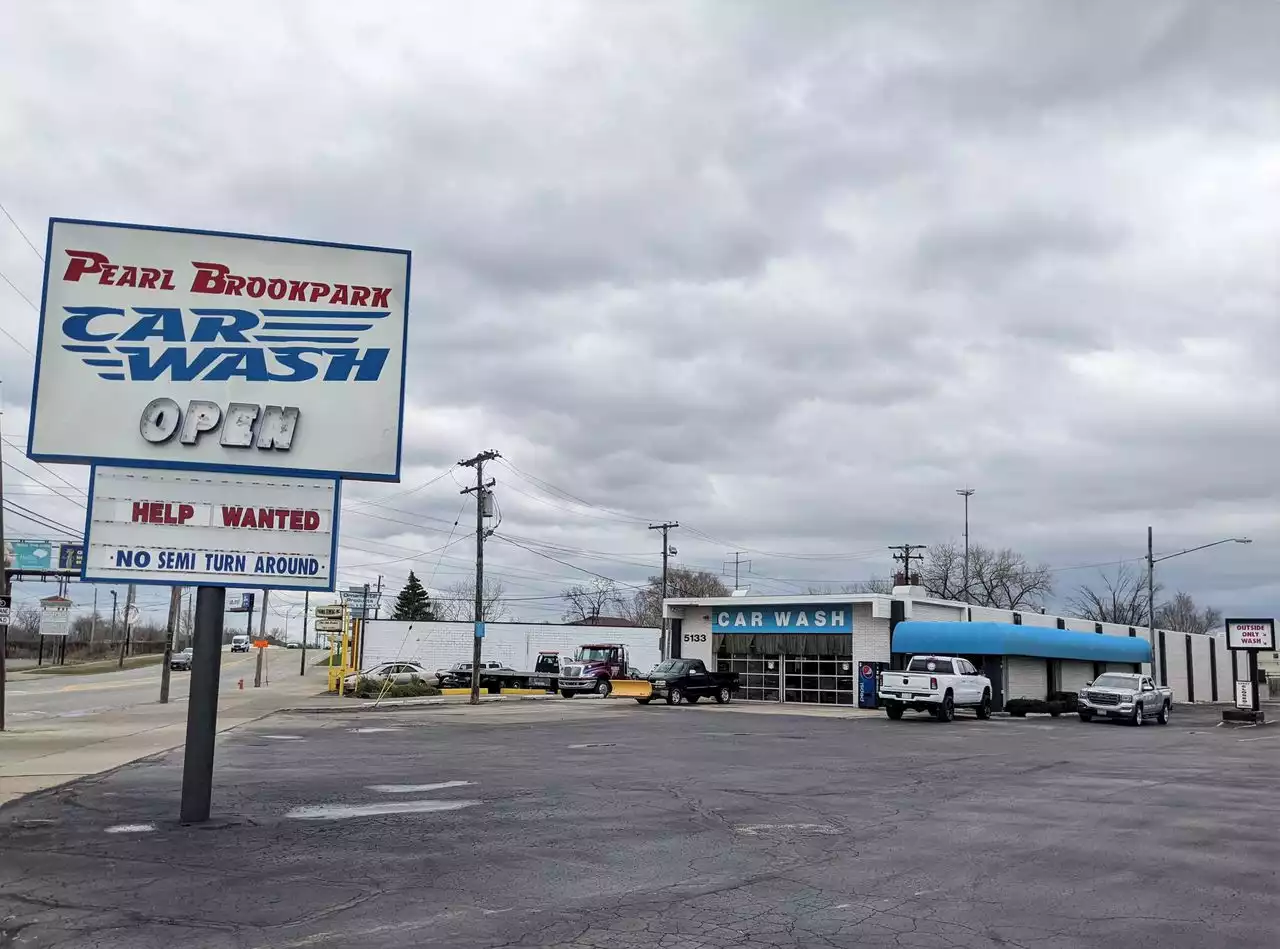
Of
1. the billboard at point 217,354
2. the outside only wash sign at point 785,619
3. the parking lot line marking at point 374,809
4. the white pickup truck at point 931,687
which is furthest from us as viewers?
the outside only wash sign at point 785,619

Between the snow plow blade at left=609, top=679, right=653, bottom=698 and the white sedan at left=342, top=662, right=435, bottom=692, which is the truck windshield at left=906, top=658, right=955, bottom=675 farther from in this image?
the white sedan at left=342, top=662, right=435, bottom=692

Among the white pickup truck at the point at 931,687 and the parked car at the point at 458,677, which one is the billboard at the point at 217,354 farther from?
the parked car at the point at 458,677

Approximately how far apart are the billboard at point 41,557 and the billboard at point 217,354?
2593 inches

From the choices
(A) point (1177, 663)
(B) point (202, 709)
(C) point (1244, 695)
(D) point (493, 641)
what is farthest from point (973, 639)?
(D) point (493, 641)

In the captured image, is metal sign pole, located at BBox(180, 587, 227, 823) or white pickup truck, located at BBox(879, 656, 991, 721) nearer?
metal sign pole, located at BBox(180, 587, 227, 823)

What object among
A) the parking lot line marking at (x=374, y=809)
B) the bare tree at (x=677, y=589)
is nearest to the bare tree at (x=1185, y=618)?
the bare tree at (x=677, y=589)

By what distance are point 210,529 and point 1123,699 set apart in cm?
3270

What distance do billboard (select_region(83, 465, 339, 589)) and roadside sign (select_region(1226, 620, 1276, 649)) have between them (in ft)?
148

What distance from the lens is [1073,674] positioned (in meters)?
52.5

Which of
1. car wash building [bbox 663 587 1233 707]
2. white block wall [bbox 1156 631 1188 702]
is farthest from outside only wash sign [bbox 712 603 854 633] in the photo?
white block wall [bbox 1156 631 1188 702]

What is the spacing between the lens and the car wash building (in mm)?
43844

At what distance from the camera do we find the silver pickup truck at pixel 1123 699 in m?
35.9

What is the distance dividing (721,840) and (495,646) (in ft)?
208

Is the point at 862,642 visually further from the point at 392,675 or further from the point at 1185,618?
the point at 1185,618
